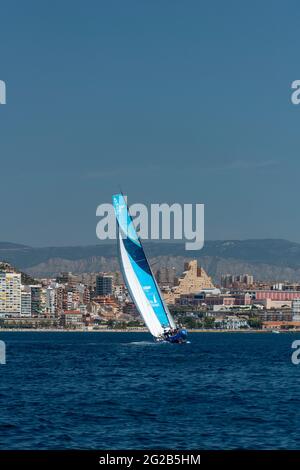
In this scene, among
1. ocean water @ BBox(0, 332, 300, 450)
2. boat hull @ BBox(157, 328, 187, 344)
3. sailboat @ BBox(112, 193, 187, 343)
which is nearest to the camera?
ocean water @ BBox(0, 332, 300, 450)

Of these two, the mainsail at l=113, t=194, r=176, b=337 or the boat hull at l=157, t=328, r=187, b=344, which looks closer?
the mainsail at l=113, t=194, r=176, b=337

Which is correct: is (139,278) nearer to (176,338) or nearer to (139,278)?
(139,278)

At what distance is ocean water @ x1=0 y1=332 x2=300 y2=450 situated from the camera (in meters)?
33.3

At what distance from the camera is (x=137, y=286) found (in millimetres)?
89875

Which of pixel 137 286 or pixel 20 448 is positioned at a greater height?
pixel 137 286

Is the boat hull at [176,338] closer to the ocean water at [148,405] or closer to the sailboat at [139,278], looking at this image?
the sailboat at [139,278]

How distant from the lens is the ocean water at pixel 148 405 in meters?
33.3

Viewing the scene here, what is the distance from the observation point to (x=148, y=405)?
4197cm

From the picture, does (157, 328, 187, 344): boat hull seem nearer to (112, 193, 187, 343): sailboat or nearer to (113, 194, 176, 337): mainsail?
(112, 193, 187, 343): sailboat

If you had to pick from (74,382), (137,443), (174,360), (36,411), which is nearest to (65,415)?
(36,411)

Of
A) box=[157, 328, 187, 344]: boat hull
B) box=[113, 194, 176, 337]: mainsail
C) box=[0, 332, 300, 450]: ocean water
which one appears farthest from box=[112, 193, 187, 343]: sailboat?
box=[0, 332, 300, 450]: ocean water
